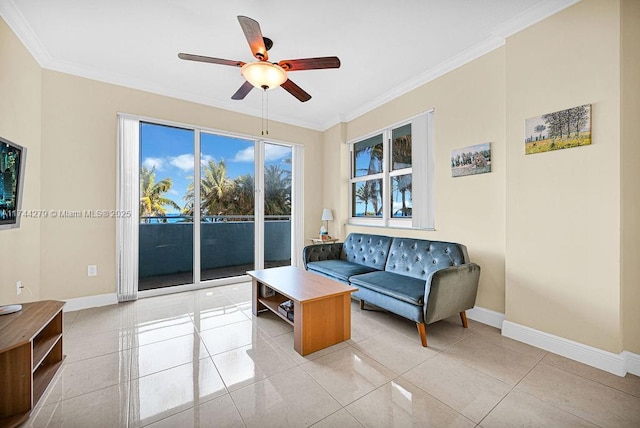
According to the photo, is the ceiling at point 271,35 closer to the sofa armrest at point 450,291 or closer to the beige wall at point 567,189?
the beige wall at point 567,189

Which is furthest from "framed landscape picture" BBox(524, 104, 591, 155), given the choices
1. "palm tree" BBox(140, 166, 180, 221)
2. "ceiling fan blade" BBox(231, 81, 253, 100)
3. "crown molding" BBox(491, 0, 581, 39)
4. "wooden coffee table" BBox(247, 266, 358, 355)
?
"palm tree" BBox(140, 166, 180, 221)

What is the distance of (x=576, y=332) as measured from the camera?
81.0 inches

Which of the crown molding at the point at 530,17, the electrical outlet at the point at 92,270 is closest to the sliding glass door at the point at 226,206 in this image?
the electrical outlet at the point at 92,270

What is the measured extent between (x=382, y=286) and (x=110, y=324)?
2.82 meters

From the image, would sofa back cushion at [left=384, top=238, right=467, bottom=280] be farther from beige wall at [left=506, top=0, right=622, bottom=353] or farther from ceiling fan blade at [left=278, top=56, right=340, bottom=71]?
ceiling fan blade at [left=278, top=56, right=340, bottom=71]

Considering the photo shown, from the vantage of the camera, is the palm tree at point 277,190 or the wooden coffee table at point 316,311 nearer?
the wooden coffee table at point 316,311

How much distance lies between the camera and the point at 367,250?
12.0 ft

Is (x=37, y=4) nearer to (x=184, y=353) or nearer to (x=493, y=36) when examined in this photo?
(x=184, y=353)

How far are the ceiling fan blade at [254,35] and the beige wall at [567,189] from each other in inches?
88.7

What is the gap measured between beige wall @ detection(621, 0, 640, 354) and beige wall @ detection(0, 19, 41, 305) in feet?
16.0

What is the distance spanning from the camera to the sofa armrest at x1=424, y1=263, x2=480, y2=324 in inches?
87.5

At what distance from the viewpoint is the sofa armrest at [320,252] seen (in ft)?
12.6

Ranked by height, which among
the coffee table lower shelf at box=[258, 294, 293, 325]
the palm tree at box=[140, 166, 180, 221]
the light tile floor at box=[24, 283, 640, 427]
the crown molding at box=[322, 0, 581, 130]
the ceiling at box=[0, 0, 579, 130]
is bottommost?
the light tile floor at box=[24, 283, 640, 427]

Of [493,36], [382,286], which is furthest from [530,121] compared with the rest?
[382,286]
